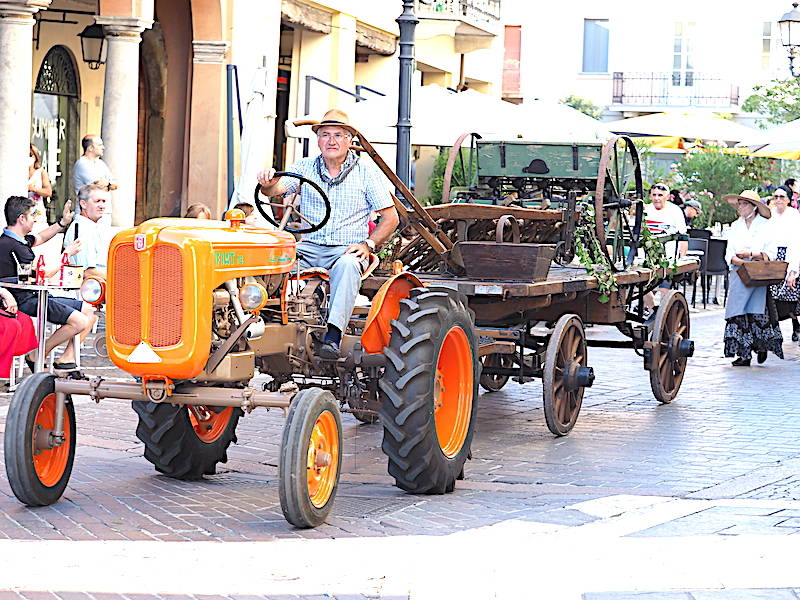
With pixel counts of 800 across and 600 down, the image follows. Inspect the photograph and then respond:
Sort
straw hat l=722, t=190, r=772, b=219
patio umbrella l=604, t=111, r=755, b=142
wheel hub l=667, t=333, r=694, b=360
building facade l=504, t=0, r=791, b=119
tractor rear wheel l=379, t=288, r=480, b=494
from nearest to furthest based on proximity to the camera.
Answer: tractor rear wheel l=379, t=288, r=480, b=494 < wheel hub l=667, t=333, r=694, b=360 < straw hat l=722, t=190, r=772, b=219 < patio umbrella l=604, t=111, r=755, b=142 < building facade l=504, t=0, r=791, b=119

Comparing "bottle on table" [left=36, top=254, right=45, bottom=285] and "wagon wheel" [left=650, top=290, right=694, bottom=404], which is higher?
"bottle on table" [left=36, top=254, right=45, bottom=285]

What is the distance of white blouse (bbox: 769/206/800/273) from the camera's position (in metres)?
15.9

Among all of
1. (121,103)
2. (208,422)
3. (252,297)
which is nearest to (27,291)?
(208,422)

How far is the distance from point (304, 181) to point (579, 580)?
3.14 meters

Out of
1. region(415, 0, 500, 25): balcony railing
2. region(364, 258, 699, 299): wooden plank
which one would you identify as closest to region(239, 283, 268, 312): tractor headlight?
region(364, 258, 699, 299): wooden plank

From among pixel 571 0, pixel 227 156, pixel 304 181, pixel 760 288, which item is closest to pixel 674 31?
pixel 571 0

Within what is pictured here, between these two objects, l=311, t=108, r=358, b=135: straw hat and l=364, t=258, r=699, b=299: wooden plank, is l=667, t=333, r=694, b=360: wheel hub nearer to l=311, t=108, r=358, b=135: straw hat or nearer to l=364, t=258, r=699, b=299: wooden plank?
l=364, t=258, r=699, b=299: wooden plank

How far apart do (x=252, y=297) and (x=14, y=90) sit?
7.32 m

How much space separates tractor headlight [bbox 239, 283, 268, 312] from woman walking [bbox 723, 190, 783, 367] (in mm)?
9021

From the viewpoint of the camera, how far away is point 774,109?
39969 millimetres

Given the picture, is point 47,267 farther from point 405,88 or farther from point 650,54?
point 650,54

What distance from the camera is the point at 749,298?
15.7 meters

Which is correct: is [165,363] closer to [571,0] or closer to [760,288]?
[760,288]

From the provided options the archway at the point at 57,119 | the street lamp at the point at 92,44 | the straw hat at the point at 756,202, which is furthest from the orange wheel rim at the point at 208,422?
the street lamp at the point at 92,44
